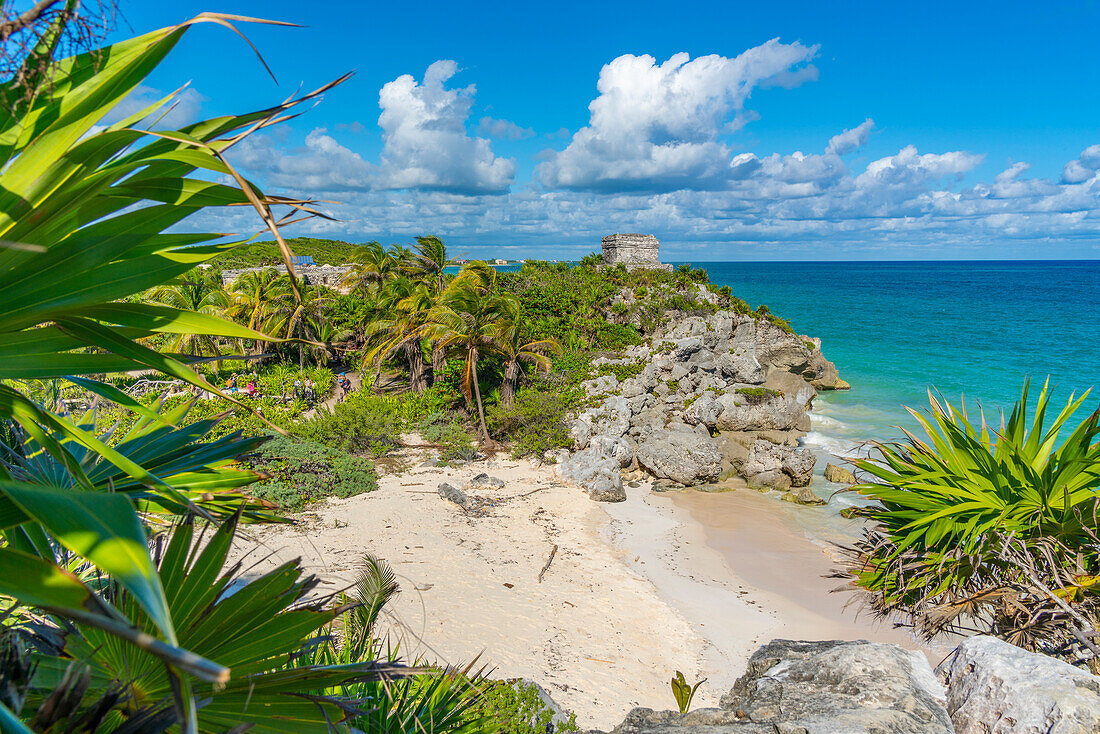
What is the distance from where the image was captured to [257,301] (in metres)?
18.3

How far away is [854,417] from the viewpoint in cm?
2334

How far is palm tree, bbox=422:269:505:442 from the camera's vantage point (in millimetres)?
15250

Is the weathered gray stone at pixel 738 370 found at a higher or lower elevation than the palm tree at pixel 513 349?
lower

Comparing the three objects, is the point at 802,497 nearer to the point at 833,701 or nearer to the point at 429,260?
the point at 833,701

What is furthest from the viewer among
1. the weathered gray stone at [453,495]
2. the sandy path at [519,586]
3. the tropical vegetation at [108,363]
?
the weathered gray stone at [453,495]

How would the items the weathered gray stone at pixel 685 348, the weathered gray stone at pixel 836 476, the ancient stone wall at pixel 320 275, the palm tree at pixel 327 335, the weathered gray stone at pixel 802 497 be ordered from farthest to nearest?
1. the ancient stone wall at pixel 320 275
2. the weathered gray stone at pixel 685 348
3. the palm tree at pixel 327 335
4. the weathered gray stone at pixel 836 476
5. the weathered gray stone at pixel 802 497

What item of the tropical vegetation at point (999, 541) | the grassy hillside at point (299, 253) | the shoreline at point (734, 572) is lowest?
the shoreline at point (734, 572)

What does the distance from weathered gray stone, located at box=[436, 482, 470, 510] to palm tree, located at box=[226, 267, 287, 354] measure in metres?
9.23

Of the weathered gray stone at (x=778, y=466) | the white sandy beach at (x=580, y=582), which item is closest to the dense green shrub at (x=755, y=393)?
the weathered gray stone at (x=778, y=466)

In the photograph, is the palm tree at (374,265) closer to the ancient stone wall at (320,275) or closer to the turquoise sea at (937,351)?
the ancient stone wall at (320,275)

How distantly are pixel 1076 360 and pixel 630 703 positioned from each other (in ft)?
148

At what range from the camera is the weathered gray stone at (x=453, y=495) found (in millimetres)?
12445

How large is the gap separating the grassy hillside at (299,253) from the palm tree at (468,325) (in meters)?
10.6

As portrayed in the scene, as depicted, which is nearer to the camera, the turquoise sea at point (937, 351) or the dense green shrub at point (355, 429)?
the dense green shrub at point (355, 429)
